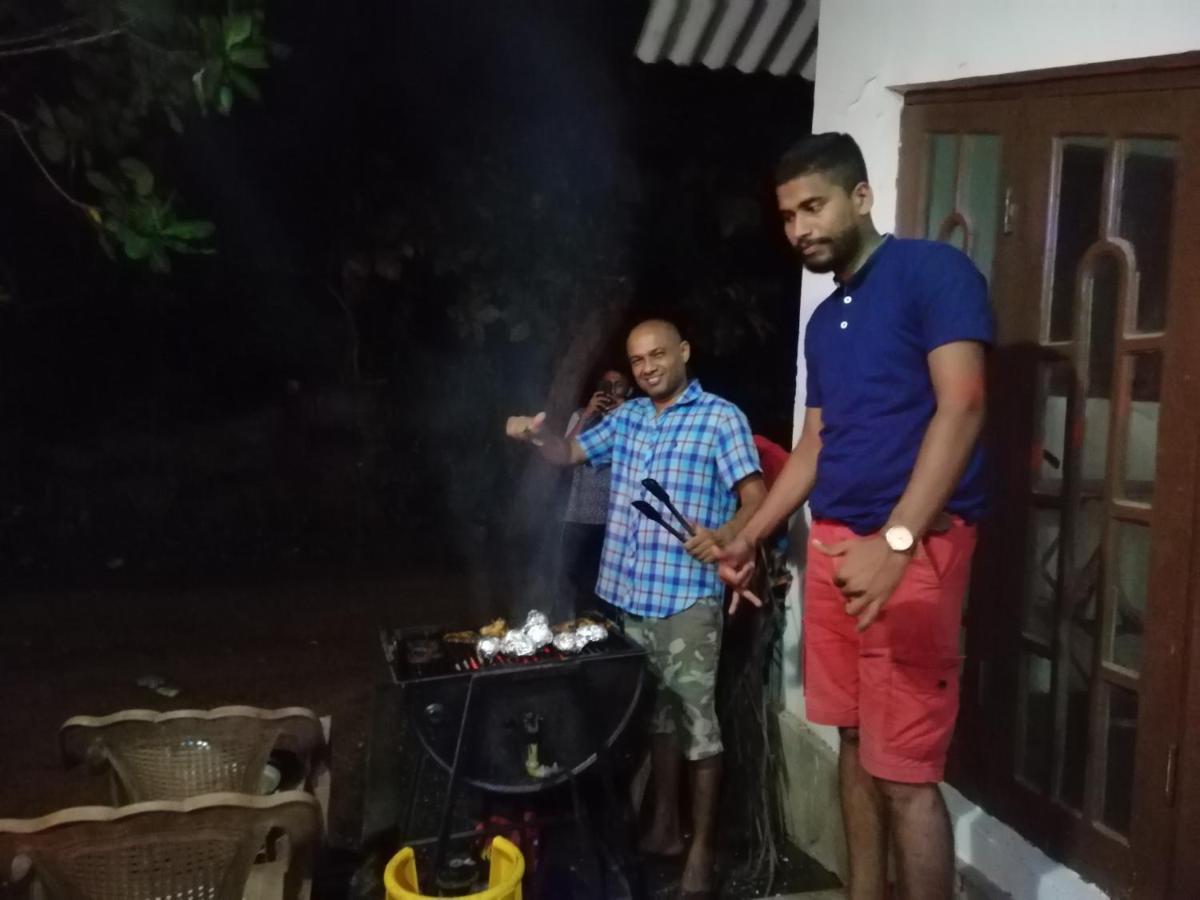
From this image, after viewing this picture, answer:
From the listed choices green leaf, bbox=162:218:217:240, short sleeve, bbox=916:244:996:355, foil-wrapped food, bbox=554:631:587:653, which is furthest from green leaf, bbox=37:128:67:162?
short sleeve, bbox=916:244:996:355

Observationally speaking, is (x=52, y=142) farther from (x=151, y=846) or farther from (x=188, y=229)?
(x=151, y=846)

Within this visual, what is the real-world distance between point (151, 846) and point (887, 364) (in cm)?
246

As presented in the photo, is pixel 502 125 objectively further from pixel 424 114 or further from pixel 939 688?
pixel 939 688

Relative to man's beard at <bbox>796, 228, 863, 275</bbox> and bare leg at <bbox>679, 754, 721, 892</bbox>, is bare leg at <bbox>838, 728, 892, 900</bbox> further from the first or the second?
man's beard at <bbox>796, 228, 863, 275</bbox>

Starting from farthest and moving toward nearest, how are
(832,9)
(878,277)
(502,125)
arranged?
(502,125) < (832,9) < (878,277)

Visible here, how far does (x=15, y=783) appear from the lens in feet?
16.3

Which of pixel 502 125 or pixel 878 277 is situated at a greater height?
pixel 502 125

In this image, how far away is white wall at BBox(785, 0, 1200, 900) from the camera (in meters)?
2.82

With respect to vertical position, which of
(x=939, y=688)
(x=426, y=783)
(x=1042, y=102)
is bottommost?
(x=426, y=783)

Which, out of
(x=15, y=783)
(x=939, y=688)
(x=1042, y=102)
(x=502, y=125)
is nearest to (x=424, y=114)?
(x=502, y=125)

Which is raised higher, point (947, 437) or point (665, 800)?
point (947, 437)

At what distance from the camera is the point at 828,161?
268 cm

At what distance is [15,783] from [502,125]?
601 centimetres

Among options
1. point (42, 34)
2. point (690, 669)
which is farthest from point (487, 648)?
point (42, 34)
